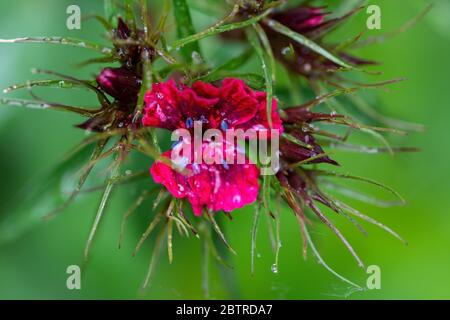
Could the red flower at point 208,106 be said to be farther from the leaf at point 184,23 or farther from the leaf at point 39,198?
the leaf at point 39,198

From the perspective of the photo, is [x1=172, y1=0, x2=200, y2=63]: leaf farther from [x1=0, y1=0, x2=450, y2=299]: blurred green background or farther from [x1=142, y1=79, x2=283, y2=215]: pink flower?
[x1=0, y1=0, x2=450, y2=299]: blurred green background

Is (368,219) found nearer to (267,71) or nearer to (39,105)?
(267,71)

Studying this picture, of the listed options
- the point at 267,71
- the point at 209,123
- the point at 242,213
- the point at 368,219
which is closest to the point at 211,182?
the point at 209,123

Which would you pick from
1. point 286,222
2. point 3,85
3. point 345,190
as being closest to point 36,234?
point 3,85

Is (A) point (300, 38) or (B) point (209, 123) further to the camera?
(A) point (300, 38)

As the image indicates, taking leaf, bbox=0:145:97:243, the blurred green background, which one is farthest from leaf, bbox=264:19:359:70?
leaf, bbox=0:145:97:243
